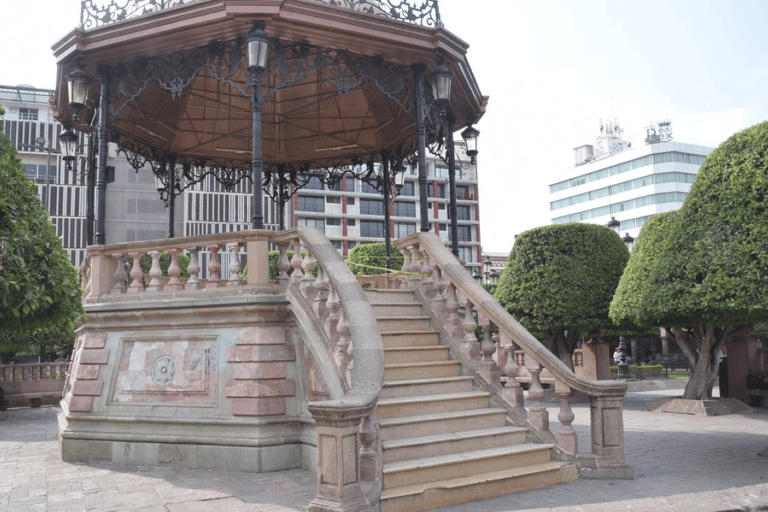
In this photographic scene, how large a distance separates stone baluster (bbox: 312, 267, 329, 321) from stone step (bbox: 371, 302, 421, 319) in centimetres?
110

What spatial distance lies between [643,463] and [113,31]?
9338 mm

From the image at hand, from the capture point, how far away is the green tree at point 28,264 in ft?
19.2

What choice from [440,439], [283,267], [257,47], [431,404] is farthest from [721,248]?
[257,47]

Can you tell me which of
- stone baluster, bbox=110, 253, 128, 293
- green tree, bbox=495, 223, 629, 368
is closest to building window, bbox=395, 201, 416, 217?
green tree, bbox=495, 223, 629, 368

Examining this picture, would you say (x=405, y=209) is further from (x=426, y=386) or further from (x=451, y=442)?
(x=451, y=442)

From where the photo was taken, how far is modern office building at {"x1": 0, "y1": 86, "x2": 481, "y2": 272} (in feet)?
188

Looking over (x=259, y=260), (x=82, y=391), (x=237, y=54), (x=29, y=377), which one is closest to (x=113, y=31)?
(x=237, y=54)

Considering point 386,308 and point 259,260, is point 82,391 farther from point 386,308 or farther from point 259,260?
point 386,308

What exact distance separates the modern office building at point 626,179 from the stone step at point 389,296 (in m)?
73.4

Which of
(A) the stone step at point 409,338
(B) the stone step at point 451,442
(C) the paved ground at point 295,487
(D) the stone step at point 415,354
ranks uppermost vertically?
(A) the stone step at point 409,338

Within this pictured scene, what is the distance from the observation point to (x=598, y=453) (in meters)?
7.53

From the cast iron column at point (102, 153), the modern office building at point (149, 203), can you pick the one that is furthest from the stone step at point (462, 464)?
the modern office building at point (149, 203)

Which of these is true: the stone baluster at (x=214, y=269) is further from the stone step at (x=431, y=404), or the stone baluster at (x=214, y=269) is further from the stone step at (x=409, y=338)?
the stone step at (x=431, y=404)

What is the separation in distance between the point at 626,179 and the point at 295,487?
86.7 metres
